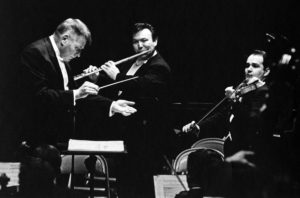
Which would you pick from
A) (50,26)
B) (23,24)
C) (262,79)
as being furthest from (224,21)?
(23,24)

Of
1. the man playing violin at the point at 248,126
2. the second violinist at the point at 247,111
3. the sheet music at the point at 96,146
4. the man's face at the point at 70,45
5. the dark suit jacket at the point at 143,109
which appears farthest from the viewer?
the dark suit jacket at the point at 143,109

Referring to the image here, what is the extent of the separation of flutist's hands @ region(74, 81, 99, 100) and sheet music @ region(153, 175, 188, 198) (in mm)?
1019

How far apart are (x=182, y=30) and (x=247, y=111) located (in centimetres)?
108

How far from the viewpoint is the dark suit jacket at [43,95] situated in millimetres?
3812

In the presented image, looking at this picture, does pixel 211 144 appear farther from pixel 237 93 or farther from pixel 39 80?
pixel 39 80

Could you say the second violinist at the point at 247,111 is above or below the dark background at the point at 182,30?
below

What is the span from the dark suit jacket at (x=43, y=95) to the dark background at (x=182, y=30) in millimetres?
323

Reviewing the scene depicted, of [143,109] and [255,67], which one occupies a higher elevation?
[255,67]

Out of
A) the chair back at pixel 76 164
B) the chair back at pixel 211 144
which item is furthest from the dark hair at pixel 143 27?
the chair back at pixel 76 164

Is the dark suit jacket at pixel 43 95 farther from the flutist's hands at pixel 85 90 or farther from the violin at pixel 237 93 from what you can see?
the violin at pixel 237 93

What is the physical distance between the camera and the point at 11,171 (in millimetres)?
4016

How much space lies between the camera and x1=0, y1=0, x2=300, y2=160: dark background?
13.9ft

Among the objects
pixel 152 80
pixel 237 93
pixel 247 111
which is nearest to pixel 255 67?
pixel 237 93

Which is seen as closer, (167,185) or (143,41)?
(167,185)
